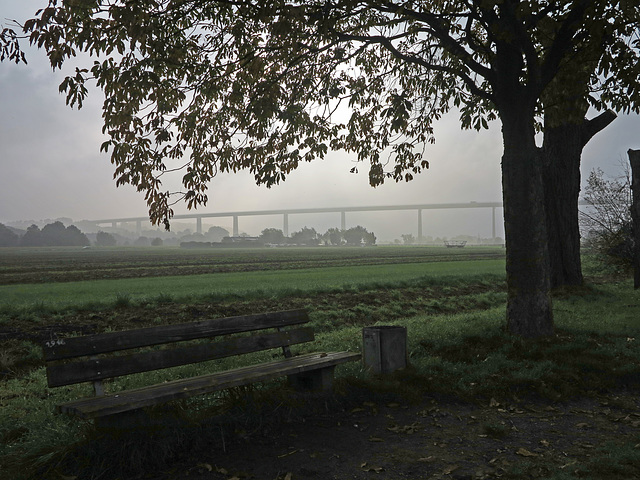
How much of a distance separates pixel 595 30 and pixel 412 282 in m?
11.7

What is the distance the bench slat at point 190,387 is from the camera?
366 cm

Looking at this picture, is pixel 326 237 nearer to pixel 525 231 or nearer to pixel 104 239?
pixel 104 239

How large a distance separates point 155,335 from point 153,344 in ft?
0.27

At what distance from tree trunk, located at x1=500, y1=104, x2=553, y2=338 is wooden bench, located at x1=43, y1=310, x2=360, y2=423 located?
133 inches

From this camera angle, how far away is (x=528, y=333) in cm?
756

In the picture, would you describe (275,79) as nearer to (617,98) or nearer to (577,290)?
(617,98)

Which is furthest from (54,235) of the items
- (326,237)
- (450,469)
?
(450,469)

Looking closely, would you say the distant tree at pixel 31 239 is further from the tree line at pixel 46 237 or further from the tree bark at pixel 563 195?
the tree bark at pixel 563 195

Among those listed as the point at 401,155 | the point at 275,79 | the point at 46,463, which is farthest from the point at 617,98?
the point at 46,463

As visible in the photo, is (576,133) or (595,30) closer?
(595,30)

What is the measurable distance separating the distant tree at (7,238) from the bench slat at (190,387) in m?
147

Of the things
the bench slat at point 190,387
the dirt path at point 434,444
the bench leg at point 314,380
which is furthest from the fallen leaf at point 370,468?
the bench leg at point 314,380

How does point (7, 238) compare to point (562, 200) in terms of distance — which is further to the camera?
point (7, 238)

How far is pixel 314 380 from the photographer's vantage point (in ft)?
17.1
